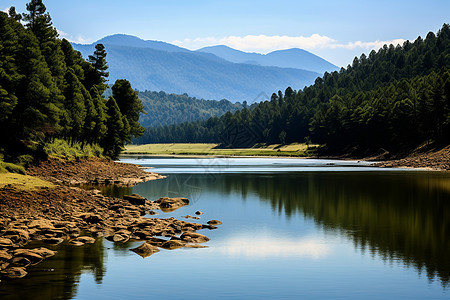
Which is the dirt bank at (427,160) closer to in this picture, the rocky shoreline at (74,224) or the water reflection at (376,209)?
the water reflection at (376,209)

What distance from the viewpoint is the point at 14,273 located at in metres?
25.7

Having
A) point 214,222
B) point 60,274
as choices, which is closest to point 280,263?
point 60,274

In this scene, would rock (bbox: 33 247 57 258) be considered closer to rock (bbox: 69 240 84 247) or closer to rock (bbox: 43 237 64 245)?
rock (bbox: 69 240 84 247)

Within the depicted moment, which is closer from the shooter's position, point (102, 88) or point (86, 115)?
point (86, 115)

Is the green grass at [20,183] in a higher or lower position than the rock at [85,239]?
higher

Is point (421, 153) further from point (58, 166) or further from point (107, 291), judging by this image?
point (107, 291)

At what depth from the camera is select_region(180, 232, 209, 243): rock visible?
36000 mm

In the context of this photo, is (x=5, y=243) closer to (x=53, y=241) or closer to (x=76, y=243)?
(x=53, y=241)

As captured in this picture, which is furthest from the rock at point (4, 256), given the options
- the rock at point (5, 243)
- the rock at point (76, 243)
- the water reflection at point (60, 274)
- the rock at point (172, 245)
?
the rock at point (172, 245)

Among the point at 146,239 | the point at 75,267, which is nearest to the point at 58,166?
the point at 146,239

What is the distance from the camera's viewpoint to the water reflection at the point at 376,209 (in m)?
32.8

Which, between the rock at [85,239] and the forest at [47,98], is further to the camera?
the forest at [47,98]

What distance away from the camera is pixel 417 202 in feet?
195

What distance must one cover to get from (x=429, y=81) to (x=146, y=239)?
166378 mm
